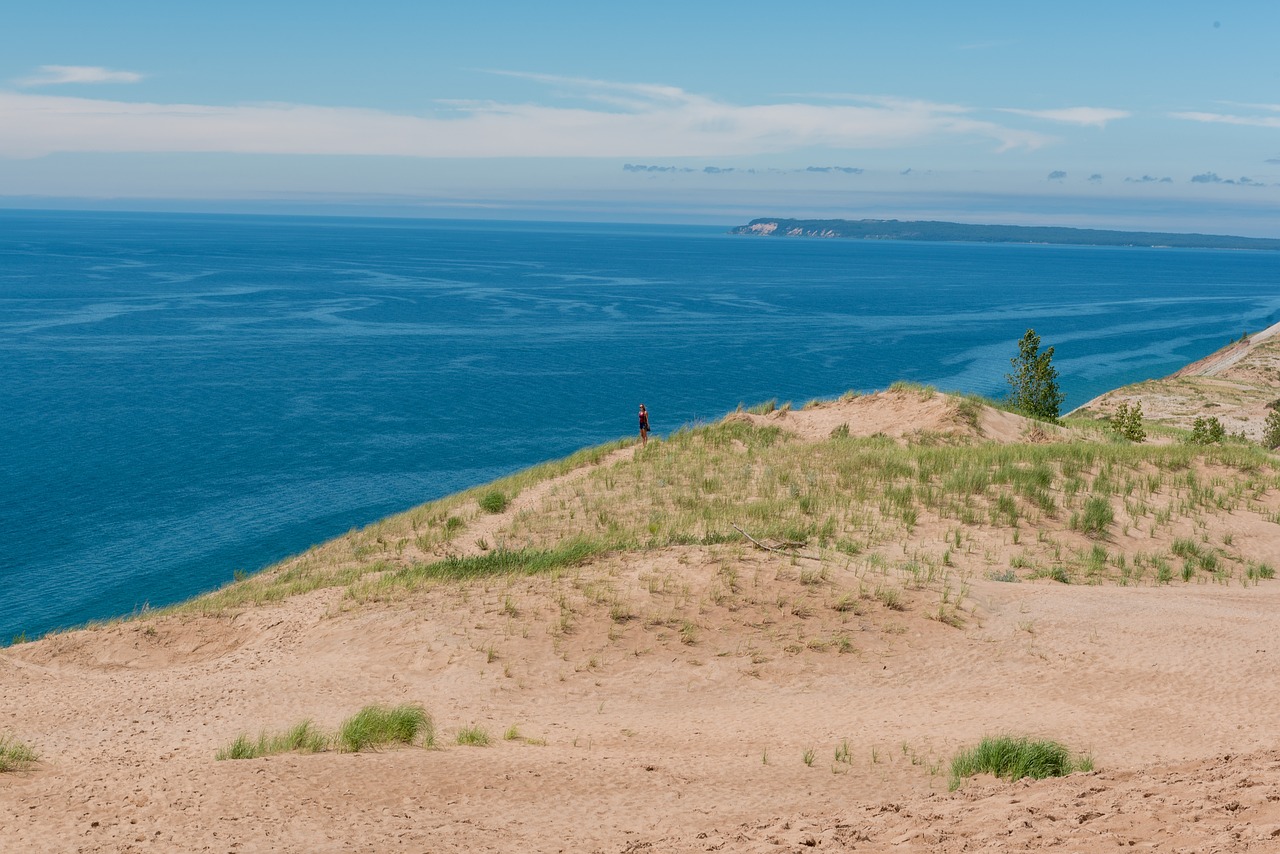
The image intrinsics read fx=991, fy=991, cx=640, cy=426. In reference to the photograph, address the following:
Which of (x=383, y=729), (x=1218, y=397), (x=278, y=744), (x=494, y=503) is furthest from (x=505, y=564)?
(x=1218, y=397)

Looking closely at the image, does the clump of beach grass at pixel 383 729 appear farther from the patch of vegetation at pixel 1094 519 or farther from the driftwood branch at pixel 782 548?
the patch of vegetation at pixel 1094 519

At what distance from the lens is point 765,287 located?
524 feet

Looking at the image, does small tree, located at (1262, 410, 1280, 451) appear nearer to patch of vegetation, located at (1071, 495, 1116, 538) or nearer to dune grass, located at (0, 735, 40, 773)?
patch of vegetation, located at (1071, 495, 1116, 538)

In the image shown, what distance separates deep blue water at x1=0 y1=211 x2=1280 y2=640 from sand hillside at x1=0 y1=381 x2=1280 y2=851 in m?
18.1

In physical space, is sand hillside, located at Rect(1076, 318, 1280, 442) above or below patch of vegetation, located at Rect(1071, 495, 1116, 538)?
below

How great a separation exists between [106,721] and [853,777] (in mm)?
8933

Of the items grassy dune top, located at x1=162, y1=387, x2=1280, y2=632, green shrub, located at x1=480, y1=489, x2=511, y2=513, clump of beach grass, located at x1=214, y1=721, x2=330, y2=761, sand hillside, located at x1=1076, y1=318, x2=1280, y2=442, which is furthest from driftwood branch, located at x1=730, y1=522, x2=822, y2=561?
sand hillside, located at x1=1076, y1=318, x2=1280, y2=442

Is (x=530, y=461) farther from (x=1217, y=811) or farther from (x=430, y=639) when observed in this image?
(x=1217, y=811)

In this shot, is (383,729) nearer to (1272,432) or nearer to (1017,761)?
(1017,761)

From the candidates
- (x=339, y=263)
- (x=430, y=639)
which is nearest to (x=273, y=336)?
(x=430, y=639)

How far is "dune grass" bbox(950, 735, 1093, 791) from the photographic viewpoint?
962 centimetres

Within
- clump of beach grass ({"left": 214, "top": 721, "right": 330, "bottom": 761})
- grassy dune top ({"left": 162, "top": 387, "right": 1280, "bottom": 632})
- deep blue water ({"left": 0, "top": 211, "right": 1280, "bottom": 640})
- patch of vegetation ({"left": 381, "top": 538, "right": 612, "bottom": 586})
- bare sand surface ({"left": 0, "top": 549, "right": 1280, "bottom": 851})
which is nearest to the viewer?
bare sand surface ({"left": 0, "top": 549, "right": 1280, "bottom": 851})

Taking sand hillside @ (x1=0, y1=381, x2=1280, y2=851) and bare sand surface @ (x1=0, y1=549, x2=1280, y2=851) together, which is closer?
bare sand surface @ (x1=0, y1=549, x2=1280, y2=851)

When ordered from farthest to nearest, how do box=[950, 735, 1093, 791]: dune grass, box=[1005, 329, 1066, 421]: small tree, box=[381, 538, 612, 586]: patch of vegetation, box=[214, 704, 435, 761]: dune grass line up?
box=[1005, 329, 1066, 421]: small tree
box=[381, 538, 612, 586]: patch of vegetation
box=[214, 704, 435, 761]: dune grass
box=[950, 735, 1093, 791]: dune grass
